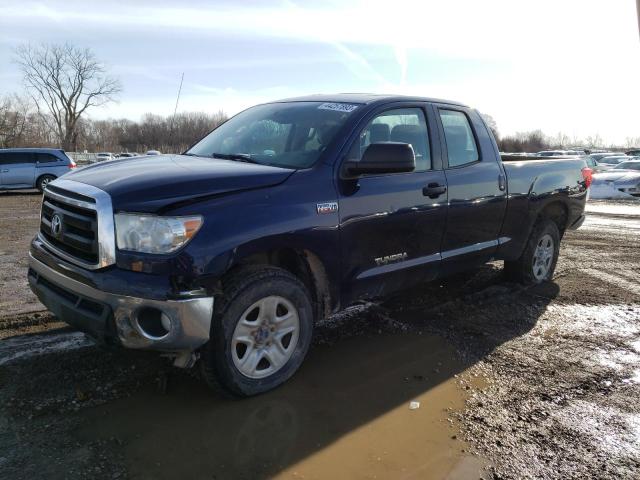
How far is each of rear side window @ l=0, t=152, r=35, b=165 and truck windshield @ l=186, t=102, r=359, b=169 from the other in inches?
627

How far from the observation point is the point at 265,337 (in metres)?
3.18

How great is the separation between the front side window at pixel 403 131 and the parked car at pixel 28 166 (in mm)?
15863

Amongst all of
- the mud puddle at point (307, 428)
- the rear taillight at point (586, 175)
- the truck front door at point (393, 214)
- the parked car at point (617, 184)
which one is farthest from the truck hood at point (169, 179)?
the parked car at point (617, 184)

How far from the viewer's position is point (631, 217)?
13227 millimetres

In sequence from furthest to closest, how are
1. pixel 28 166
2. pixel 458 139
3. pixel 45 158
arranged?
pixel 45 158 → pixel 28 166 → pixel 458 139

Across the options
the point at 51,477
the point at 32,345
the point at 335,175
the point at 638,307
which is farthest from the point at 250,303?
the point at 638,307

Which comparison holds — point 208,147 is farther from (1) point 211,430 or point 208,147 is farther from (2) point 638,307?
(2) point 638,307

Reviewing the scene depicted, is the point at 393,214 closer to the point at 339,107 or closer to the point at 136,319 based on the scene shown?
the point at 339,107

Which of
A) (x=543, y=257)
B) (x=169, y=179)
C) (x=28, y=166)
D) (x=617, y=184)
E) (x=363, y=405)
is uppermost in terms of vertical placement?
(x=169, y=179)

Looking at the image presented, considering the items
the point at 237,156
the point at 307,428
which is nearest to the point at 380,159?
the point at 237,156

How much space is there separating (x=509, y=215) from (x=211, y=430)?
353 centimetres

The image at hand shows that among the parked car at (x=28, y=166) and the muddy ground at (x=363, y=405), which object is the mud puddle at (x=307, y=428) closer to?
the muddy ground at (x=363, y=405)

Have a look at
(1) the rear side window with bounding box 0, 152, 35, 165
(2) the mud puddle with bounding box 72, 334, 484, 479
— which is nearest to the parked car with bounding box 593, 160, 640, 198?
(2) the mud puddle with bounding box 72, 334, 484, 479

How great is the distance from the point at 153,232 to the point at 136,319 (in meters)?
0.47
